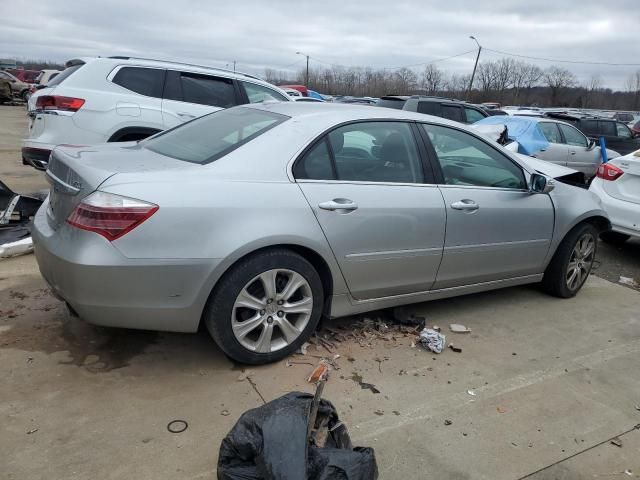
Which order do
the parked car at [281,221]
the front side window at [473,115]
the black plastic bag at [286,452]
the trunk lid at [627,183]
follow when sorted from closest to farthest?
the black plastic bag at [286,452] → the parked car at [281,221] → the trunk lid at [627,183] → the front side window at [473,115]

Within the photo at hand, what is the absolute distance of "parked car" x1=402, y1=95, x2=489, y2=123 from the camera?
36.6 ft

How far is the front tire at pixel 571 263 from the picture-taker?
4.59m

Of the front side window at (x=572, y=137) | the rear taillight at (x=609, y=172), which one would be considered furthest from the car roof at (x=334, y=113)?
the front side window at (x=572, y=137)

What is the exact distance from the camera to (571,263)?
15.4ft

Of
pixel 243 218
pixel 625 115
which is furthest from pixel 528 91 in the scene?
pixel 243 218

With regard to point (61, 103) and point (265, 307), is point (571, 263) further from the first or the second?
point (61, 103)

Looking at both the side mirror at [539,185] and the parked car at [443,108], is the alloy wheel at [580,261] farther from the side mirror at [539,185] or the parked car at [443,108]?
the parked car at [443,108]

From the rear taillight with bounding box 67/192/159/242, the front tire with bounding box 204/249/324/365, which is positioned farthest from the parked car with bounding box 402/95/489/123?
the rear taillight with bounding box 67/192/159/242

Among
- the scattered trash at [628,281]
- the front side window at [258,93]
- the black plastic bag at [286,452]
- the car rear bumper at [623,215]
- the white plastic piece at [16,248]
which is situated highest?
the front side window at [258,93]

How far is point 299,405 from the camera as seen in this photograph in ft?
7.48

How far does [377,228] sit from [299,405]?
1400 mm

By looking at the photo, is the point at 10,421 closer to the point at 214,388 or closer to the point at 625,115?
the point at 214,388

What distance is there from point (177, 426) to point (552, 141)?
11.1 m

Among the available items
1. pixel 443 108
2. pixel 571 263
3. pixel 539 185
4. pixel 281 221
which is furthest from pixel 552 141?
pixel 281 221
